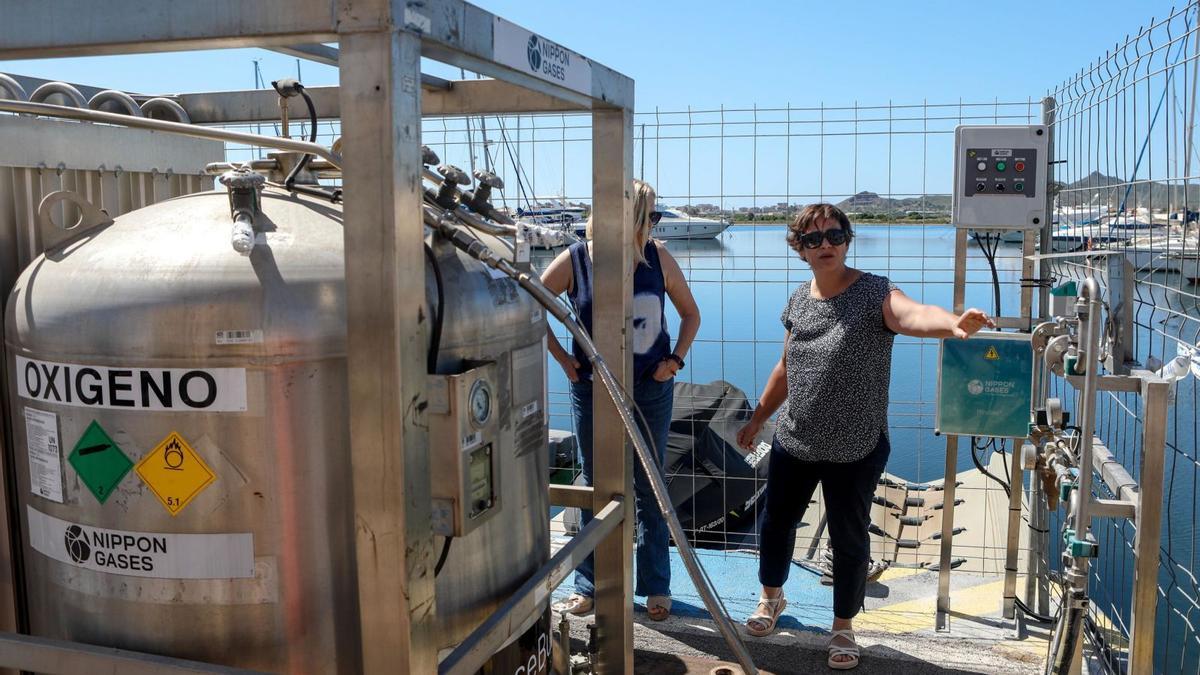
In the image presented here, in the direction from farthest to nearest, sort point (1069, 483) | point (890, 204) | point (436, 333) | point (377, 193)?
point (890, 204)
point (1069, 483)
point (436, 333)
point (377, 193)

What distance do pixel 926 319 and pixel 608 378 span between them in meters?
1.35

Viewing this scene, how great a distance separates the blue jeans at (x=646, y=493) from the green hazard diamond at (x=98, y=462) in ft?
6.25

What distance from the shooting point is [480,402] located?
1636mm

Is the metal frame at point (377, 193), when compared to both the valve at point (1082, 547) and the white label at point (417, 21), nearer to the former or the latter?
the white label at point (417, 21)

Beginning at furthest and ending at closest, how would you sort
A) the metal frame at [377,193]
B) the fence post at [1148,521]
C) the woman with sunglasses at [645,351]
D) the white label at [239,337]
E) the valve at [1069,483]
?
1. the woman with sunglasses at [645,351]
2. the valve at [1069,483]
3. the fence post at [1148,521]
4. the white label at [239,337]
5. the metal frame at [377,193]

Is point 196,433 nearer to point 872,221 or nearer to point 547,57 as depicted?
point 547,57

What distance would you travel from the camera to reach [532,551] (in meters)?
1.95

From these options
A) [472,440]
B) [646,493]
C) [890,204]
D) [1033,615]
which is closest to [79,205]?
[472,440]

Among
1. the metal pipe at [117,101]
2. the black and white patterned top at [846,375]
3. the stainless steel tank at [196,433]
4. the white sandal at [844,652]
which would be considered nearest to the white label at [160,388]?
the stainless steel tank at [196,433]

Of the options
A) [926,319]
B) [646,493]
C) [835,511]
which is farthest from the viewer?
[646,493]

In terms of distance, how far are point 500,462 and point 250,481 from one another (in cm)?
44

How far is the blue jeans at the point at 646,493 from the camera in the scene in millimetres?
3338

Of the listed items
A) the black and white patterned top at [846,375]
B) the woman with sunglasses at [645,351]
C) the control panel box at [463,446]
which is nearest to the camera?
the control panel box at [463,446]

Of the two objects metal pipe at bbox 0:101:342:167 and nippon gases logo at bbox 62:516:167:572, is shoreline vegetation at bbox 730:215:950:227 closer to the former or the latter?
metal pipe at bbox 0:101:342:167
